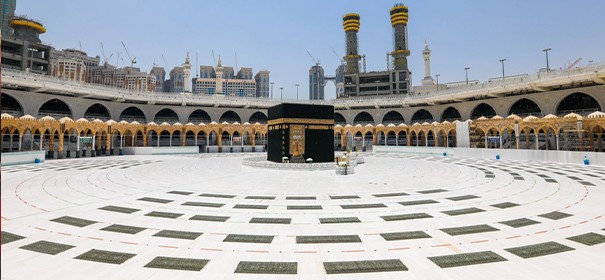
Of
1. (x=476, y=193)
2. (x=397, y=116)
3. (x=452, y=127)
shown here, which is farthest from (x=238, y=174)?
(x=397, y=116)

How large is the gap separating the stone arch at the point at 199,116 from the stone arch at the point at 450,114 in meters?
46.3

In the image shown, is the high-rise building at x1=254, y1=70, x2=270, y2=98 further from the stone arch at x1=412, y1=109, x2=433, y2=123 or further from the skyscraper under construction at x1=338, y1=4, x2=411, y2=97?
the stone arch at x1=412, y1=109, x2=433, y2=123

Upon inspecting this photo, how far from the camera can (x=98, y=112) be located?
51500mm

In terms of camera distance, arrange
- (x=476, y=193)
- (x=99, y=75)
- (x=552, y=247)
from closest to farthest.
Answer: (x=552, y=247) < (x=476, y=193) < (x=99, y=75)

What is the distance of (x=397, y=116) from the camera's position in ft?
215

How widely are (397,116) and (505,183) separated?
51717 millimetres

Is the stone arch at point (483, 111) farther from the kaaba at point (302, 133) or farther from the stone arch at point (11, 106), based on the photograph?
the stone arch at point (11, 106)

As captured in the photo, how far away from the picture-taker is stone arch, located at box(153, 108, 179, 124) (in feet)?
191

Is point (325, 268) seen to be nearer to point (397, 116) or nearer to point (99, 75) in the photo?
point (397, 116)

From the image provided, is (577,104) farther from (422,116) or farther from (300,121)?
(300,121)

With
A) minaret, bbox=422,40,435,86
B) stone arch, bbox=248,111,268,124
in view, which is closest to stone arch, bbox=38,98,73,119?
stone arch, bbox=248,111,268,124

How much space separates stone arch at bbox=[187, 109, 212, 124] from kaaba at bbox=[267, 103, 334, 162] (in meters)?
39.5

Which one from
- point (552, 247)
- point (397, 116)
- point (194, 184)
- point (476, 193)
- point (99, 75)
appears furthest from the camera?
point (99, 75)

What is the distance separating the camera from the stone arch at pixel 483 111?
170ft
